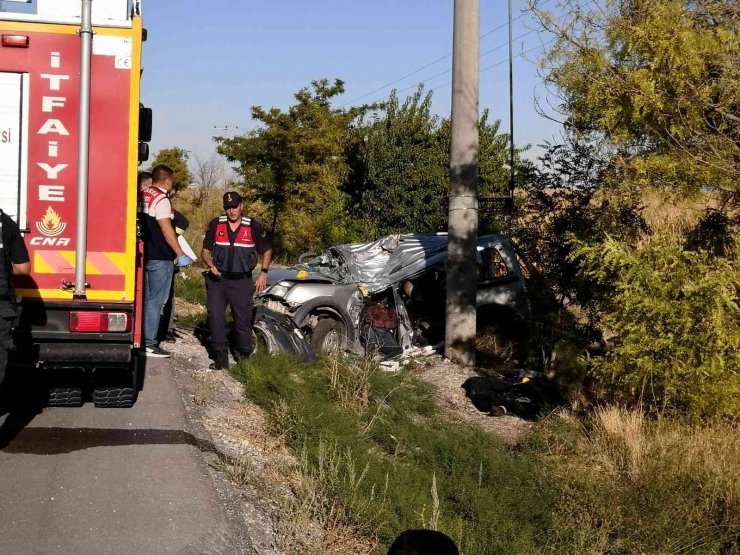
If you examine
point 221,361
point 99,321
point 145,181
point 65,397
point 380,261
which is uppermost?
point 145,181

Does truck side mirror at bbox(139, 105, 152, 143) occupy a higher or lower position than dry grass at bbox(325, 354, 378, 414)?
higher

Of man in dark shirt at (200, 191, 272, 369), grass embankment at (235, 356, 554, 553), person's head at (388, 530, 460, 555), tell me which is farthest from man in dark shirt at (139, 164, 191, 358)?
person's head at (388, 530, 460, 555)

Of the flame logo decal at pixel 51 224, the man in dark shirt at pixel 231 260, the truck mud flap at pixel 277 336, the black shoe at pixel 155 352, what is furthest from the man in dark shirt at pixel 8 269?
the truck mud flap at pixel 277 336

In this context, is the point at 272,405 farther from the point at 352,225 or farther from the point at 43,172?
the point at 352,225

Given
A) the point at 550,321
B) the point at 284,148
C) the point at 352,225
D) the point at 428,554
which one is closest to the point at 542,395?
the point at 550,321

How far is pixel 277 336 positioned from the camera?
1042 centimetres

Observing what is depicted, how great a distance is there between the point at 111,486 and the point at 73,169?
2.31 meters

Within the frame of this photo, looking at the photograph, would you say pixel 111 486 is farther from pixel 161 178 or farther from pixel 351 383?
pixel 161 178

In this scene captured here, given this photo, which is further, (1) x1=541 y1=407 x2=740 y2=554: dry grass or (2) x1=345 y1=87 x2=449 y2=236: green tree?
(2) x1=345 y1=87 x2=449 y2=236: green tree

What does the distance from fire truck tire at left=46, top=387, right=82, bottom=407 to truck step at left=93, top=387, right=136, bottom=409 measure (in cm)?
15

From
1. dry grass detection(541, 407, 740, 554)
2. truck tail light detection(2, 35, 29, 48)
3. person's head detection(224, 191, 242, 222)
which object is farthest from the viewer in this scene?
person's head detection(224, 191, 242, 222)

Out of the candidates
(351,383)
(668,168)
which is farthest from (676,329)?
(351,383)

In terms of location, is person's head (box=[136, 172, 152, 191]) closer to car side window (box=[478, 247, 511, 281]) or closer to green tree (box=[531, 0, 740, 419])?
green tree (box=[531, 0, 740, 419])

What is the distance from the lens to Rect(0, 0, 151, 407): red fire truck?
21.0 ft
